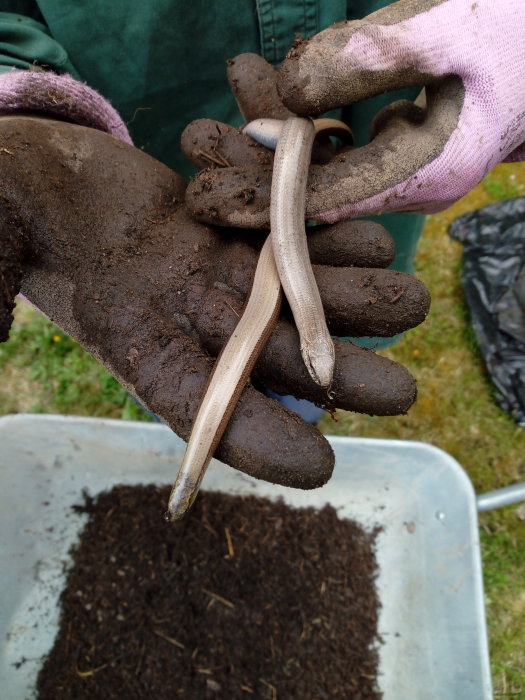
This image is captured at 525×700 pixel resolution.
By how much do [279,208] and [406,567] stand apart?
1.50m

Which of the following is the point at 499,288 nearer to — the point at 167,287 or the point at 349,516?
the point at 349,516

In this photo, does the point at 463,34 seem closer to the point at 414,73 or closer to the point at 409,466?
the point at 414,73

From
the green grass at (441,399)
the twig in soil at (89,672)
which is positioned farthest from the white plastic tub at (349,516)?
the green grass at (441,399)

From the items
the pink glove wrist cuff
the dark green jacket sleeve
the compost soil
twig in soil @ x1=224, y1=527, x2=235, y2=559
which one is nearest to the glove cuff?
the dark green jacket sleeve

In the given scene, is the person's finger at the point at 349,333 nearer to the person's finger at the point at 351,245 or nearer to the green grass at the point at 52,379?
the person's finger at the point at 351,245

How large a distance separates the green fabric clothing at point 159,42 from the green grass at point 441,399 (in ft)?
5.01

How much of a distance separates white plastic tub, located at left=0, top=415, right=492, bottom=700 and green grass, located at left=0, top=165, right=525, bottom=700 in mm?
593

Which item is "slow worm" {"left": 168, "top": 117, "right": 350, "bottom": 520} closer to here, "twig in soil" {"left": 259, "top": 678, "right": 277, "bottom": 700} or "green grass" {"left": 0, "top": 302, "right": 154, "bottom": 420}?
"twig in soil" {"left": 259, "top": 678, "right": 277, "bottom": 700}

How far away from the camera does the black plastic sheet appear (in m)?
2.91

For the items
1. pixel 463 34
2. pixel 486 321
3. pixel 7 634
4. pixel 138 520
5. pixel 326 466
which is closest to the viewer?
pixel 326 466

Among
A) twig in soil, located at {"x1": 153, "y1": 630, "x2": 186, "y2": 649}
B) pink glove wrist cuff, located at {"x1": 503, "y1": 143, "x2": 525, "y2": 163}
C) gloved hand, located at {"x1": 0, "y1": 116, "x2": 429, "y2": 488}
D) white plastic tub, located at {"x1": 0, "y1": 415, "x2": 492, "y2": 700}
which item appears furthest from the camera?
twig in soil, located at {"x1": 153, "y1": 630, "x2": 186, "y2": 649}

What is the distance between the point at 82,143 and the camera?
1.47m

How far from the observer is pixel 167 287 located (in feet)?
4.67

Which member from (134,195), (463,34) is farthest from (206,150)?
(463,34)
